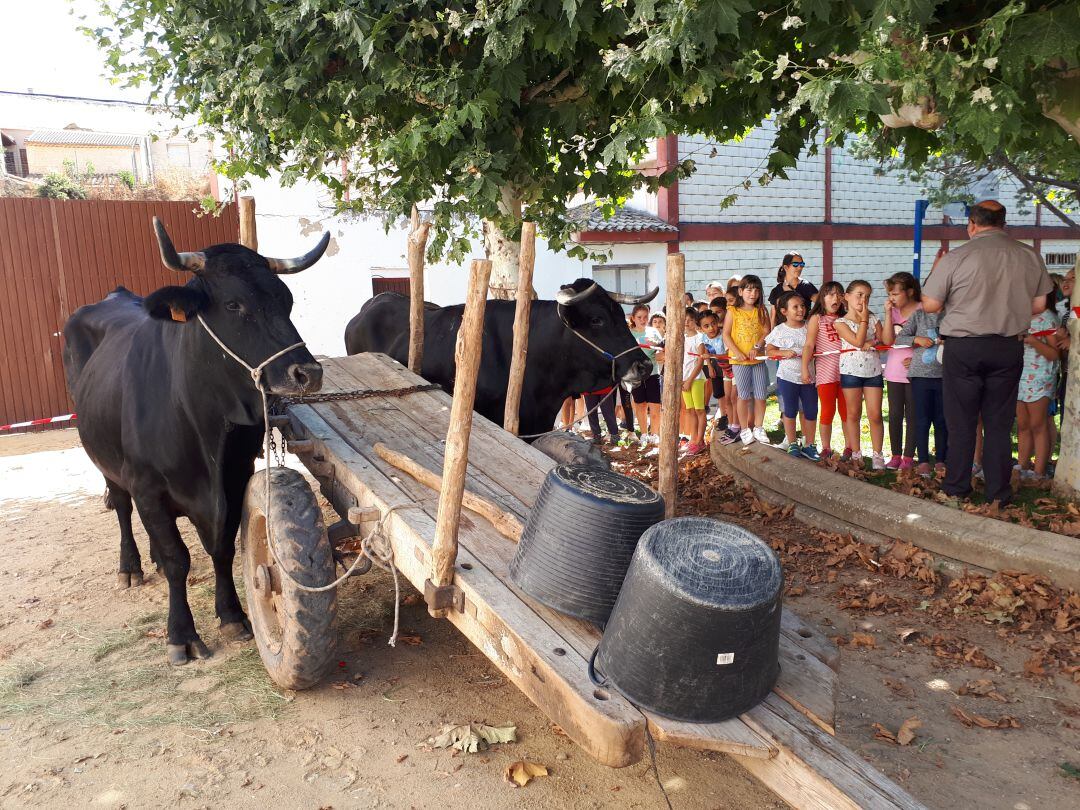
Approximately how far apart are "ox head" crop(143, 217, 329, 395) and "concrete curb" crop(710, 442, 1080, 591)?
149 inches

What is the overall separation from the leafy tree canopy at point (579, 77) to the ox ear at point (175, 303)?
1.80 meters

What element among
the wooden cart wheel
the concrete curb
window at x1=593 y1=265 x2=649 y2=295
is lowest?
the concrete curb

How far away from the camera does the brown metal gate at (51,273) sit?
11.3m

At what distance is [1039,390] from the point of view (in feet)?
20.7

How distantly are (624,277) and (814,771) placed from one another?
14.9 m

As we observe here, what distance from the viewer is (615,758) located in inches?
90.1

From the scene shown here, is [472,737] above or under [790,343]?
under

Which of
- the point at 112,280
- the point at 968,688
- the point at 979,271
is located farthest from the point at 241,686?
the point at 112,280

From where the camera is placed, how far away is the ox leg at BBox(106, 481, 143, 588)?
5531 millimetres

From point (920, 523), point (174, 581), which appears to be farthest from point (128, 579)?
point (920, 523)

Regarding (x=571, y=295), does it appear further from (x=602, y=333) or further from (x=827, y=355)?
(x=827, y=355)

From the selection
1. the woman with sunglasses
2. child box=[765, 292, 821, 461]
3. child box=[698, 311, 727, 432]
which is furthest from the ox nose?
the woman with sunglasses

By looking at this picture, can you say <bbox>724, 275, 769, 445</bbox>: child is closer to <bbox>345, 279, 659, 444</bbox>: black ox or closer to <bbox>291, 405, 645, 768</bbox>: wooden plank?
<bbox>345, 279, 659, 444</bbox>: black ox

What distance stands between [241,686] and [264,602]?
0.44m
